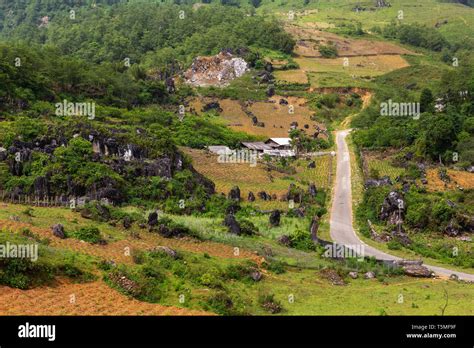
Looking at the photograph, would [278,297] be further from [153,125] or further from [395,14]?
[395,14]

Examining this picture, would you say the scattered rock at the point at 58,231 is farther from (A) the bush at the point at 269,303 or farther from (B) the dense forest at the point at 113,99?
(A) the bush at the point at 269,303

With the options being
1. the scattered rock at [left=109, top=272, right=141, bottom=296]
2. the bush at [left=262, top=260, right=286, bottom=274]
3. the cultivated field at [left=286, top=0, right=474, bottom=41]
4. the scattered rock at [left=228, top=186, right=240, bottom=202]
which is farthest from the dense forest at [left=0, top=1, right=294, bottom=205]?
the cultivated field at [left=286, top=0, right=474, bottom=41]

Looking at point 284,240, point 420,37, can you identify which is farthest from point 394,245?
point 420,37

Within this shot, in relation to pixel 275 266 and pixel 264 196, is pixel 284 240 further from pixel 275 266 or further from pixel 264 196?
pixel 264 196
